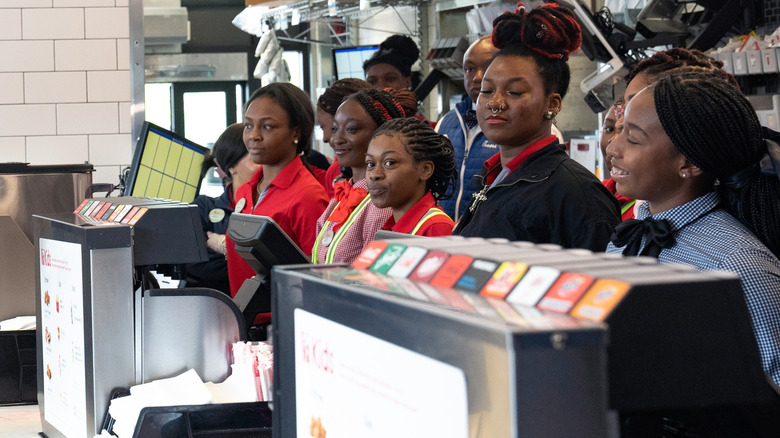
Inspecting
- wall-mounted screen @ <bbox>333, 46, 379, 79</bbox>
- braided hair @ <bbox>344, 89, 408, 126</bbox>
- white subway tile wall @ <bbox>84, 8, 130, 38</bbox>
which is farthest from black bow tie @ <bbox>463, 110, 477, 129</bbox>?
wall-mounted screen @ <bbox>333, 46, 379, 79</bbox>

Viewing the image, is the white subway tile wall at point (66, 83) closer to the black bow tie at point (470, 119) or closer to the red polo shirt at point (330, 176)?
the red polo shirt at point (330, 176)

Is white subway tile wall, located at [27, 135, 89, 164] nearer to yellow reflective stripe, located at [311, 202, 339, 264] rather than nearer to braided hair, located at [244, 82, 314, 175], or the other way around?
braided hair, located at [244, 82, 314, 175]

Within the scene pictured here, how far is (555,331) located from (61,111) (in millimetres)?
4132

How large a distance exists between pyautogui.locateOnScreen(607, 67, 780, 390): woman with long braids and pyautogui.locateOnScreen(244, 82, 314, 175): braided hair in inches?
68.0

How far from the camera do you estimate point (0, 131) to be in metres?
4.20

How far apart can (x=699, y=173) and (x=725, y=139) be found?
7 cm

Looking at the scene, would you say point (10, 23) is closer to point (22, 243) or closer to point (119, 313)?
point (22, 243)

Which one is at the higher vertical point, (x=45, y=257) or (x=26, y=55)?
(x=26, y=55)

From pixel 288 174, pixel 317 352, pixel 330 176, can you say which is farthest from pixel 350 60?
pixel 317 352

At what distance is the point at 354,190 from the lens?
102 inches

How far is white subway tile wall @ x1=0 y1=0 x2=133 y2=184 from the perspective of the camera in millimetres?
4191

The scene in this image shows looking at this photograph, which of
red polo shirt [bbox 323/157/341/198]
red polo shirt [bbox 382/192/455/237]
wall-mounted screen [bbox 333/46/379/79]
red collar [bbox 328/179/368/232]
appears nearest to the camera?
red polo shirt [bbox 382/192/455/237]

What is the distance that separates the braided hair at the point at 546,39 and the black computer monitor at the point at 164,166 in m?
2.02

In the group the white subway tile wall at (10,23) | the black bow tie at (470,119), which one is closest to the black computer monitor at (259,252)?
the black bow tie at (470,119)
